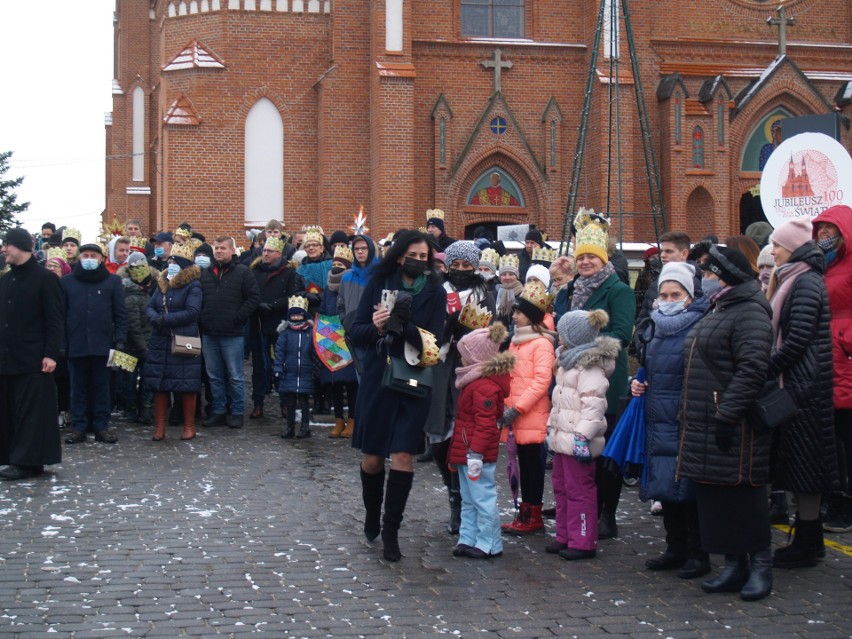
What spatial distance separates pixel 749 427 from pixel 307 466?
526cm

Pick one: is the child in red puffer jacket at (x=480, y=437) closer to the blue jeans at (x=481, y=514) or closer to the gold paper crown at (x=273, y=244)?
Answer: the blue jeans at (x=481, y=514)

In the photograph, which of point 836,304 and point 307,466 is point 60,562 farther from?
point 836,304

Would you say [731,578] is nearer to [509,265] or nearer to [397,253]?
[397,253]

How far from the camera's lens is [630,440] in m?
7.21

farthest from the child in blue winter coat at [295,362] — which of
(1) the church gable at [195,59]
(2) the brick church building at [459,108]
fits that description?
(1) the church gable at [195,59]

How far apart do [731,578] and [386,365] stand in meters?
2.44

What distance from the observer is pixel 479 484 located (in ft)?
24.2

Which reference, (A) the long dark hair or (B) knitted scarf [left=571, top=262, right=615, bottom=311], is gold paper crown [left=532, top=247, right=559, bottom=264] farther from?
(A) the long dark hair

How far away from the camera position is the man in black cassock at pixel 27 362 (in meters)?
10.1

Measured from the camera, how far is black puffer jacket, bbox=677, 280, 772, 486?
6.28 m

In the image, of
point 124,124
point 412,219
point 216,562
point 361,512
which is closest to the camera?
point 216,562

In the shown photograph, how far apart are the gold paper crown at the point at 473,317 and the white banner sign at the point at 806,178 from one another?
336 cm

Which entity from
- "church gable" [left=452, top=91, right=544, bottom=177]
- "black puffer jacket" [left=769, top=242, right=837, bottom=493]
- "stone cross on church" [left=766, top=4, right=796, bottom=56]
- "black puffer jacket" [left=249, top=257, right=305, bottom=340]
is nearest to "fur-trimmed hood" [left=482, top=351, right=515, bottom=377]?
"black puffer jacket" [left=769, top=242, right=837, bottom=493]

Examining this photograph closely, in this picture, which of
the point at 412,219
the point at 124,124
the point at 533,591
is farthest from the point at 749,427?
the point at 124,124
